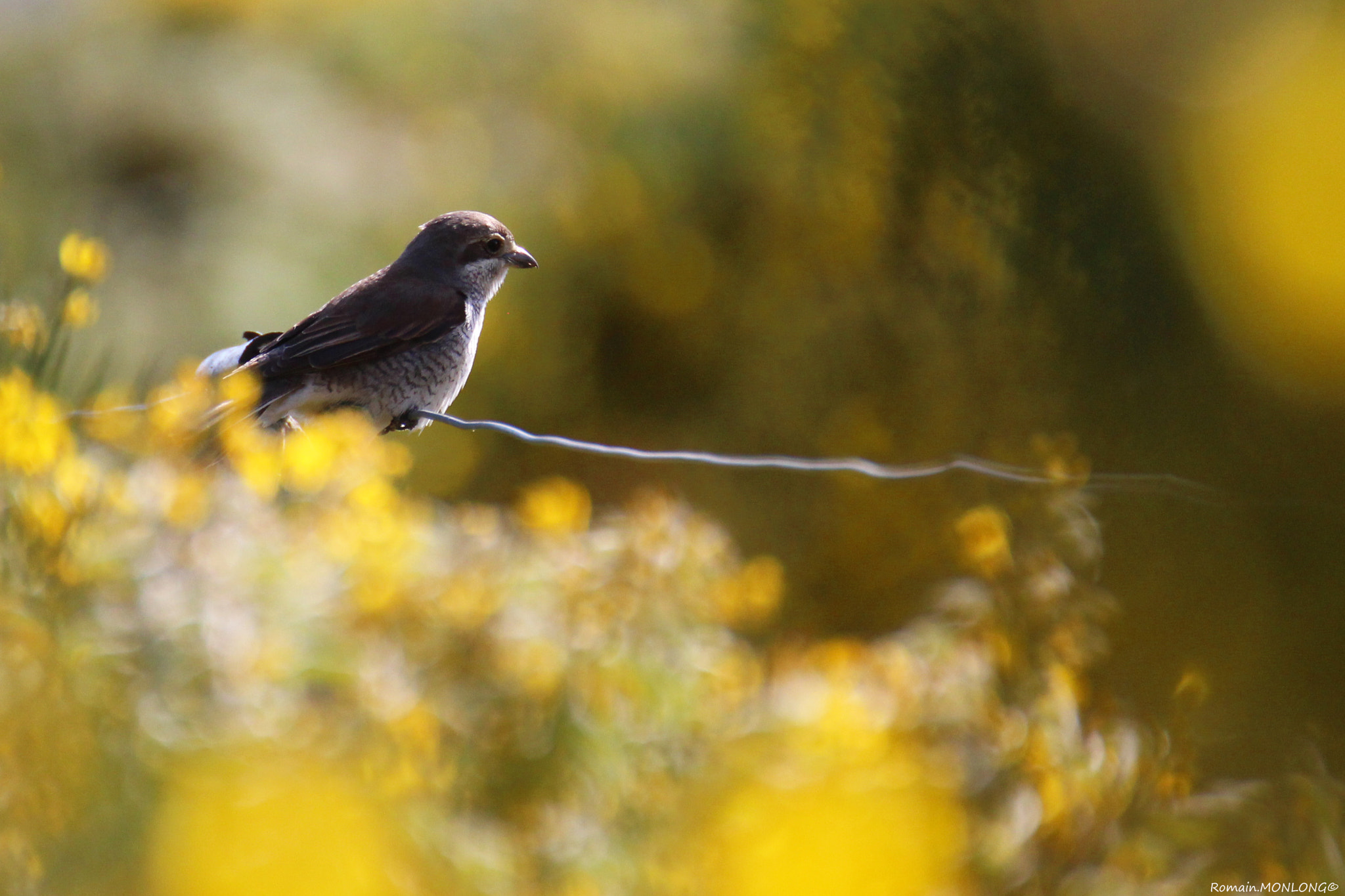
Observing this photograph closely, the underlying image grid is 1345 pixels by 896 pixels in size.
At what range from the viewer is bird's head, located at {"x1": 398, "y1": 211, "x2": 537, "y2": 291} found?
13.2 feet

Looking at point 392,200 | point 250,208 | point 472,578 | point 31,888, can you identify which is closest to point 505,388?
point 392,200

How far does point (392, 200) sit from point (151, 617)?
5.67m

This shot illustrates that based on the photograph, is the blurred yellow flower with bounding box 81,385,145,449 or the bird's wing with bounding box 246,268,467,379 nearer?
the blurred yellow flower with bounding box 81,385,145,449

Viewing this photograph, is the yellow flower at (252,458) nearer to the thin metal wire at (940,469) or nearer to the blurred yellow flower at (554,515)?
the thin metal wire at (940,469)

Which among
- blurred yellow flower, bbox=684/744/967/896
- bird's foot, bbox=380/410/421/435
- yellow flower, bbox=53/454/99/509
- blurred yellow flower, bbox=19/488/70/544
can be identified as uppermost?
bird's foot, bbox=380/410/421/435

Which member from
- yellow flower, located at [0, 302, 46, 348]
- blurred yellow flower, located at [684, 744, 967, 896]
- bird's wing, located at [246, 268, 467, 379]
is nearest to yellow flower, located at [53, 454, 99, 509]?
yellow flower, located at [0, 302, 46, 348]

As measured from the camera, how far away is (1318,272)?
2973 millimetres

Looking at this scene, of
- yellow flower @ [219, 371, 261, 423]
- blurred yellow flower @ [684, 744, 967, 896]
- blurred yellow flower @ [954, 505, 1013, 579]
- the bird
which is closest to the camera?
blurred yellow flower @ [684, 744, 967, 896]

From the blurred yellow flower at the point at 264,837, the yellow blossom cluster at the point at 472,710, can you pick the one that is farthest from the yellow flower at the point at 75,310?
the blurred yellow flower at the point at 264,837

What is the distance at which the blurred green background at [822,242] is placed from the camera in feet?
9.75

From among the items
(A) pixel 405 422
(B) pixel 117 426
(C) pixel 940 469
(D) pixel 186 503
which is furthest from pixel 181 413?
(C) pixel 940 469

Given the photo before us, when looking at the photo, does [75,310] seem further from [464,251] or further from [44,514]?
[464,251]

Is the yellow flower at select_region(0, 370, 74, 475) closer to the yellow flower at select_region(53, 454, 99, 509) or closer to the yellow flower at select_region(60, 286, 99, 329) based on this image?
the yellow flower at select_region(53, 454, 99, 509)

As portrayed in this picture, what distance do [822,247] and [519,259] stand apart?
3052 millimetres
